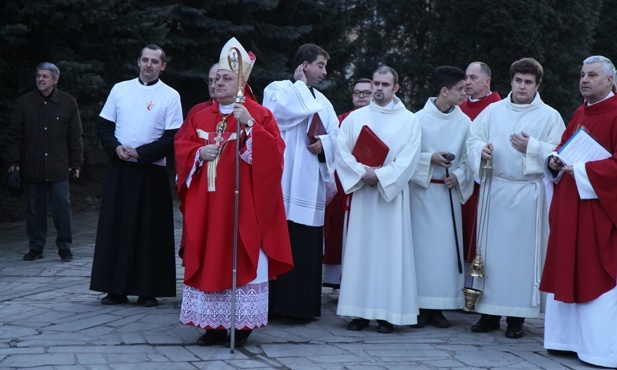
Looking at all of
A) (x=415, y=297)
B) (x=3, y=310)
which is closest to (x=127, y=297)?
(x=3, y=310)

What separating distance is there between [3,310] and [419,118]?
388 centimetres

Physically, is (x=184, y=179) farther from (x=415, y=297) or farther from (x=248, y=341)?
(x=415, y=297)

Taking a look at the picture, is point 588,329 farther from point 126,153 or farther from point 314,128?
point 126,153

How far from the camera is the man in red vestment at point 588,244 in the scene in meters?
7.15

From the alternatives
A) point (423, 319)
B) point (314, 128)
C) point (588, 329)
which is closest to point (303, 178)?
point (314, 128)

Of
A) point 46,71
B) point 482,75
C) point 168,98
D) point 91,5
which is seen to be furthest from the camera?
point 91,5

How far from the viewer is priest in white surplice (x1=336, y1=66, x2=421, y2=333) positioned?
811cm

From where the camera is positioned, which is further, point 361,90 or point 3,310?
point 361,90

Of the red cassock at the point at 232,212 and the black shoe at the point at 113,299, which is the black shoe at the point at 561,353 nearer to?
the red cassock at the point at 232,212

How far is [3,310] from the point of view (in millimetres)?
8281

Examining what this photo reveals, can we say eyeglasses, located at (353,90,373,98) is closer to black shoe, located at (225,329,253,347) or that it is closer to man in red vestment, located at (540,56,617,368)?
man in red vestment, located at (540,56,617,368)

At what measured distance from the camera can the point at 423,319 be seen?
8.50 metres

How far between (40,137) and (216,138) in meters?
4.44

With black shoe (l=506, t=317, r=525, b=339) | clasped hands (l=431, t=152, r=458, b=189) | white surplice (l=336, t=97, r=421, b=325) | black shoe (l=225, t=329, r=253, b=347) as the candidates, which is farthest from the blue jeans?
black shoe (l=506, t=317, r=525, b=339)
